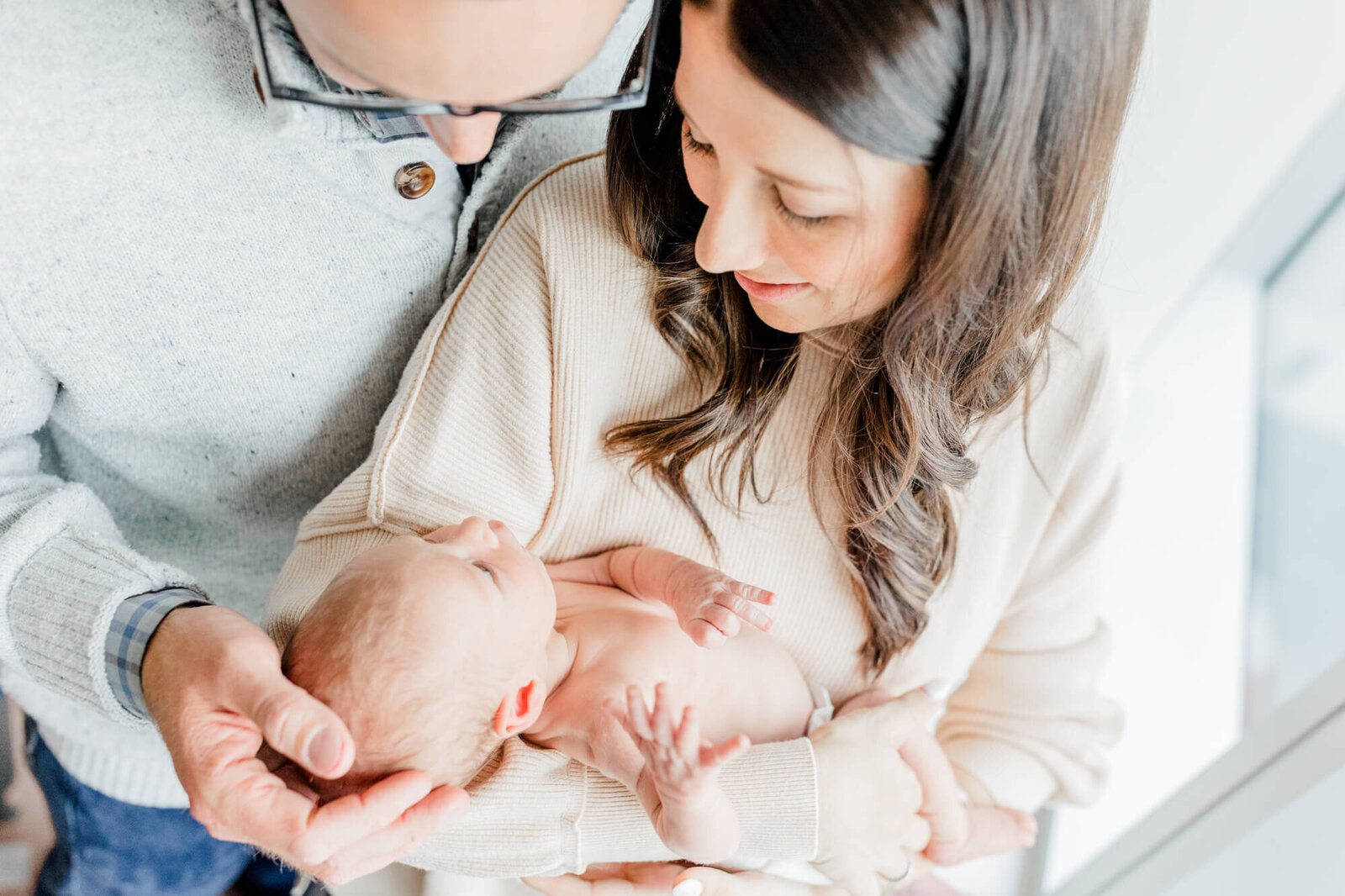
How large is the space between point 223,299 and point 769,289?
0.72 metres

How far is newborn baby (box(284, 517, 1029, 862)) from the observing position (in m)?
0.99

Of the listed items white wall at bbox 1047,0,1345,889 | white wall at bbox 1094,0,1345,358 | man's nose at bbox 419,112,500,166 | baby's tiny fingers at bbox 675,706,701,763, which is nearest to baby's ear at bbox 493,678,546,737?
baby's tiny fingers at bbox 675,706,701,763

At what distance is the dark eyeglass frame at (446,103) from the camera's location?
870 mm

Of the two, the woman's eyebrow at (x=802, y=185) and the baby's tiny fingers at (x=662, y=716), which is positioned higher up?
the woman's eyebrow at (x=802, y=185)

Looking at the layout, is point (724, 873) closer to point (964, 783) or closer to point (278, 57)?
point (964, 783)

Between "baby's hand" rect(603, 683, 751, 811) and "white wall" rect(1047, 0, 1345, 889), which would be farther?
"white wall" rect(1047, 0, 1345, 889)

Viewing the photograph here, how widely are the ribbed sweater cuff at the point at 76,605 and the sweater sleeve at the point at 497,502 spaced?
183 mm

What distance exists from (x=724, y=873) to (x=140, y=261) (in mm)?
1174

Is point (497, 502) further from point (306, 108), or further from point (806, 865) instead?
point (806, 865)

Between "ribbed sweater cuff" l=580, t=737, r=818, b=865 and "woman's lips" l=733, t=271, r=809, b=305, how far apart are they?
667 millimetres

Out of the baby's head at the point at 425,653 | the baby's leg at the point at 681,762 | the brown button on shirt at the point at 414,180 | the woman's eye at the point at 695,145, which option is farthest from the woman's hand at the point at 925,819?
the brown button on shirt at the point at 414,180

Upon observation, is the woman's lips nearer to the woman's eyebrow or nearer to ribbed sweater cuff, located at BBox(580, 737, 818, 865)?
the woman's eyebrow

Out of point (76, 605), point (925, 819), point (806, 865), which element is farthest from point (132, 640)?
point (925, 819)

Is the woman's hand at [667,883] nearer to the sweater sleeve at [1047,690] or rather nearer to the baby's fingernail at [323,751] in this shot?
the sweater sleeve at [1047,690]
